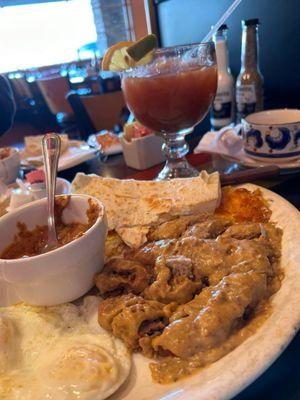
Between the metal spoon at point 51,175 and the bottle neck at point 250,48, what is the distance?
3.35ft

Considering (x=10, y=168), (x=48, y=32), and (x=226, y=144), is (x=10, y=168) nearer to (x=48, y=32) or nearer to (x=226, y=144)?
(x=226, y=144)

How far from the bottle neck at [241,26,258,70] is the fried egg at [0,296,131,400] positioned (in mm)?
1320

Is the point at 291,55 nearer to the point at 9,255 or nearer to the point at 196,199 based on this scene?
the point at 196,199

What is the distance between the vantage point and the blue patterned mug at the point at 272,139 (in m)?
1.22

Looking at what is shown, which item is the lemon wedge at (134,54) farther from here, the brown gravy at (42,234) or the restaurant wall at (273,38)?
the restaurant wall at (273,38)

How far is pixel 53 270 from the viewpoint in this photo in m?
0.74

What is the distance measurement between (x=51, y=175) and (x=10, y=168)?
0.68 m

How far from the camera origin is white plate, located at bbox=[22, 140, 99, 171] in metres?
1.62

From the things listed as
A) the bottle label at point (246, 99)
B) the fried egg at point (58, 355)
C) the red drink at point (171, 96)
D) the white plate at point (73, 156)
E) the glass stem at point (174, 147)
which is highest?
the red drink at point (171, 96)

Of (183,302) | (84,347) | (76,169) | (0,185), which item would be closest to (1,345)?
(84,347)

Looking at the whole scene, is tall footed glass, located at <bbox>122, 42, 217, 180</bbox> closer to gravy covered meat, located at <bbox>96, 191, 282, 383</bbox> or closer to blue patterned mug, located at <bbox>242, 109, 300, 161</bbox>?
blue patterned mug, located at <bbox>242, 109, 300, 161</bbox>

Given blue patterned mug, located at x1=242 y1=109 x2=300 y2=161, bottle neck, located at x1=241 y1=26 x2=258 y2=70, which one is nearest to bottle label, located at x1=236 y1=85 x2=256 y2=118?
bottle neck, located at x1=241 y1=26 x2=258 y2=70

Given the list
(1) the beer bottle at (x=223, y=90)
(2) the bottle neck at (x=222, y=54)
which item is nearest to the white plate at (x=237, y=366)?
(1) the beer bottle at (x=223, y=90)

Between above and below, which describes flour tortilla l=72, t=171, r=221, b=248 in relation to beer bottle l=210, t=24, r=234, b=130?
below
